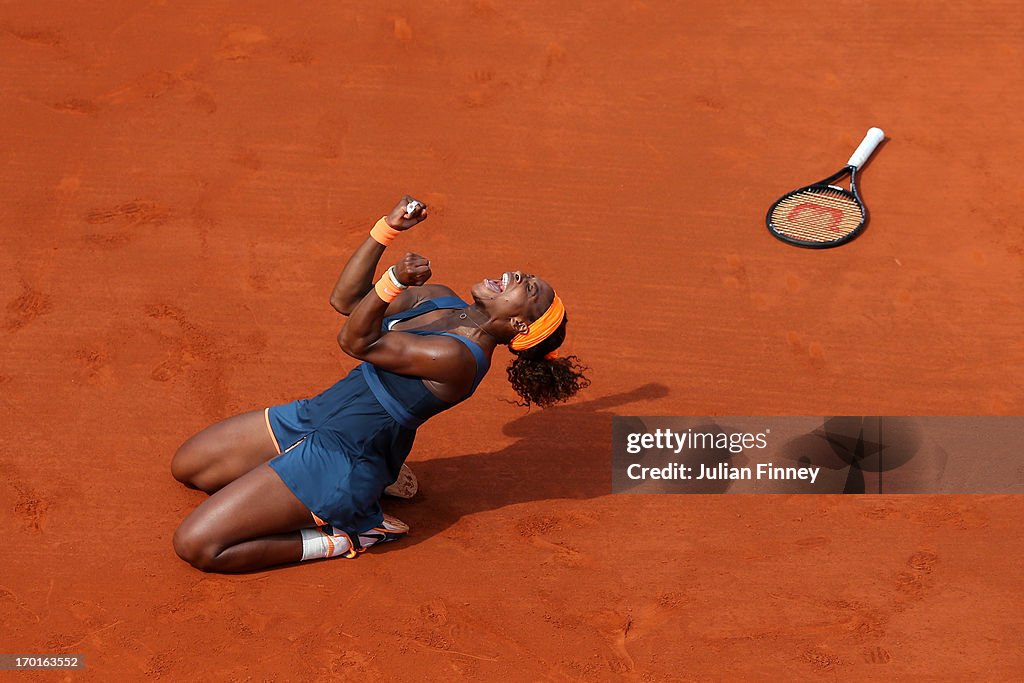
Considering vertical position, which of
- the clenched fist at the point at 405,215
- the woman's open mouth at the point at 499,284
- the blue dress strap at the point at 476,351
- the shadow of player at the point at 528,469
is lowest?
the shadow of player at the point at 528,469

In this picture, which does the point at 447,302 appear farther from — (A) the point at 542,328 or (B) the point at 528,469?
(B) the point at 528,469

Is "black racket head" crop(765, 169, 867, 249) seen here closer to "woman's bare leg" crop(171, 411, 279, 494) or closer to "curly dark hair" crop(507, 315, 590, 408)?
"curly dark hair" crop(507, 315, 590, 408)

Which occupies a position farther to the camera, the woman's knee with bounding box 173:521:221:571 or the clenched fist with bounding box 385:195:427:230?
the woman's knee with bounding box 173:521:221:571

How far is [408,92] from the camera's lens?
8727 mm

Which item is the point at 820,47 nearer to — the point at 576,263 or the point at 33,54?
the point at 576,263

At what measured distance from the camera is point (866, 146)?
8.27 metres

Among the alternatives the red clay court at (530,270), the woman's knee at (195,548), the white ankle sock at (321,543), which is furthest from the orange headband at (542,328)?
the woman's knee at (195,548)

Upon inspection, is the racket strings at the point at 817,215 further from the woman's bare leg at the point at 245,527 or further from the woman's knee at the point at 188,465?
the woman's knee at the point at 188,465

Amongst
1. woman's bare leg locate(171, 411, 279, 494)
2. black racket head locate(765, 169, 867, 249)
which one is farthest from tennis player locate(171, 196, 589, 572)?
black racket head locate(765, 169, 867, 249)

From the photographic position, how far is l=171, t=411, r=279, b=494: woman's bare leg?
593 centimetres

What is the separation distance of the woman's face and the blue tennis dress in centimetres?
18

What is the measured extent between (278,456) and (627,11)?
5.08 metres

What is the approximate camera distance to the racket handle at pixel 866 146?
8.14 m

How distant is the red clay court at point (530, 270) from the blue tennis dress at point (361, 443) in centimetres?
32
